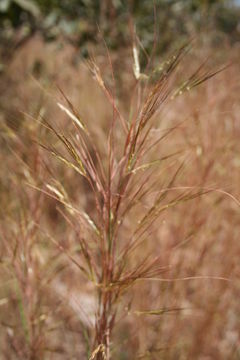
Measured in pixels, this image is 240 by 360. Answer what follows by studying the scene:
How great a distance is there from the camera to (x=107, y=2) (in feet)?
5.27

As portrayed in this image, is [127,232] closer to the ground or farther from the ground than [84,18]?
closer to the ground

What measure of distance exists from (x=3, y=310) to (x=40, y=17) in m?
1.05

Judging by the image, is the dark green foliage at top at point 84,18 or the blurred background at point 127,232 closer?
the blurred background at point 127,232

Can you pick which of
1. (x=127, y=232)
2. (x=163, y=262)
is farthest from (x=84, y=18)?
(x=163, y=262)

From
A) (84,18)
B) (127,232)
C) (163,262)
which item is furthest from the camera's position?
(84,18)

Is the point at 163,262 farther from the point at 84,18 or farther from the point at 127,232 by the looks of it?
the point at 84,18

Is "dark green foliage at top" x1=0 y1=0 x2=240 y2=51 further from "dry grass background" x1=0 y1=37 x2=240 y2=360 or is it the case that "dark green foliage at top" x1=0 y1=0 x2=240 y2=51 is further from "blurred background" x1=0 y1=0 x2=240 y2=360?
"dry grass background" x1=0 y1=37 x2=240 y2=360

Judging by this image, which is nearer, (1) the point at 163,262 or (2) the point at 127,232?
(1) the point at 163,262

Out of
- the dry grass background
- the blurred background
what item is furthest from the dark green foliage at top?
the dry grass background

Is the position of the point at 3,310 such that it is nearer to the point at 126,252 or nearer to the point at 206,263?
the point at 206,263

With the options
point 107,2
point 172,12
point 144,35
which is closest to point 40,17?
point 107,2

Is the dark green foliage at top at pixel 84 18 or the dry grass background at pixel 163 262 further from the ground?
the dark green foliage at top at pixel 84 18

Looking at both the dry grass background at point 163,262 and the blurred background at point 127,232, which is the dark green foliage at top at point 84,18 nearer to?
the blurred background at point 127,232

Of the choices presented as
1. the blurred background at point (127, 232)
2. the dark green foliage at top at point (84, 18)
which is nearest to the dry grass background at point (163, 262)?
the blurred background at point (127, 232)
